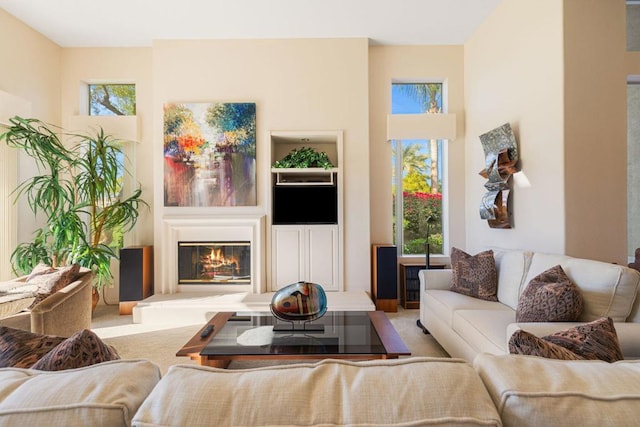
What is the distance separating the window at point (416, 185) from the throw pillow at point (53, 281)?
3.68 metres

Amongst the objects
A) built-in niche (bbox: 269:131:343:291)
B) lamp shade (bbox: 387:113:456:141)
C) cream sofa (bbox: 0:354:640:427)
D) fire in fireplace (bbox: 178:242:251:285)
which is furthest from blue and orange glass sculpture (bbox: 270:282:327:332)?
lamp shade (bbox: 387:113:456:141)

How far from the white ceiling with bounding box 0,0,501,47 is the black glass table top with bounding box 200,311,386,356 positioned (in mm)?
3255

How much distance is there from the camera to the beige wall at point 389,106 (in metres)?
4.67

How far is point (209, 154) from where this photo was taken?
4.44m

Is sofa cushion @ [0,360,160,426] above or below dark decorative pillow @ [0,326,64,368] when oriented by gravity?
above

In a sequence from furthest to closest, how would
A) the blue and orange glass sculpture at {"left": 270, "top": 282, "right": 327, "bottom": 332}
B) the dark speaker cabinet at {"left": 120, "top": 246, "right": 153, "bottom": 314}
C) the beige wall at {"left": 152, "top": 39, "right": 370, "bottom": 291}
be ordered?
the beige wall at {"left": 152, "top": 39, "right": 370, "bottom": 291}, the dark speaker cabinet at {"left": 120, "top": 246, "right": 153, "bottom": 314}, the blue and orange glass sculpture at {"left": 270, "top": 282, "right": 327, "bottom": 332}

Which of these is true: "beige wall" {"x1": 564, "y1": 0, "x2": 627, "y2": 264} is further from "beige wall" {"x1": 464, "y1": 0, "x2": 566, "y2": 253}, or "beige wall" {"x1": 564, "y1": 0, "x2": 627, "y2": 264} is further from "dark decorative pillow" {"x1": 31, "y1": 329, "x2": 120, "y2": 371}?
"dark decorative pillow" {"x1": 31, "y1": 329, "x2": 120, "y2": 371}

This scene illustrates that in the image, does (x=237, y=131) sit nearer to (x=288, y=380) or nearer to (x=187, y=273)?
(x=187, y=273)

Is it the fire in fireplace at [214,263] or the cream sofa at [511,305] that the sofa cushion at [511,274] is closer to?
the cream sofa at [511,305]

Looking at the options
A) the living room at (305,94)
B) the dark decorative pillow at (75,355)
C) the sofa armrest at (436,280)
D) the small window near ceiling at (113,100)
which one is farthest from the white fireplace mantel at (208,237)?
the dark decorative pillow at (75,355)

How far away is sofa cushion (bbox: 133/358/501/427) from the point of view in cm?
60

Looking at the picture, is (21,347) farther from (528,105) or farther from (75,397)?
(528,105)

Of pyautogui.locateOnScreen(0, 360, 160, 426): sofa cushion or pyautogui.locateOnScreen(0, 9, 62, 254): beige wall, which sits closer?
pyautogui.locateOnScreen(0, 360, 160, 426): sofa cushion

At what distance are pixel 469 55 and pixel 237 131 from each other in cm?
320
